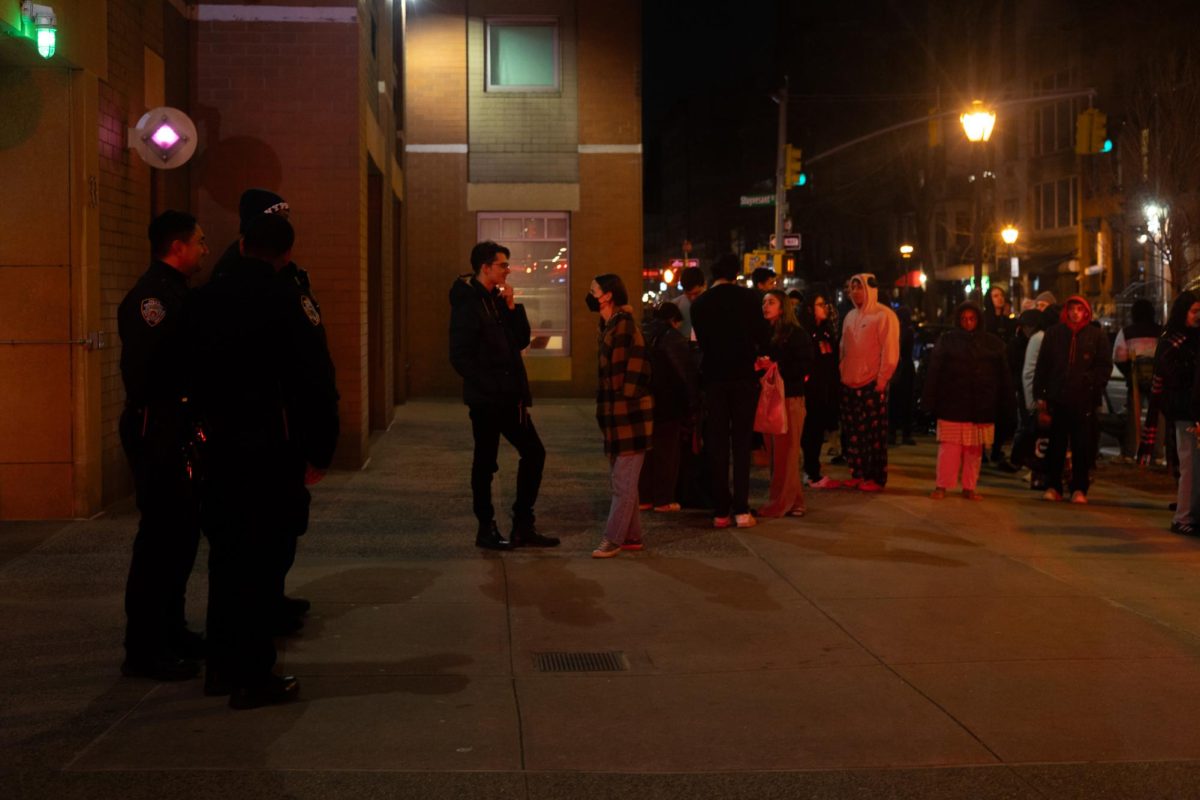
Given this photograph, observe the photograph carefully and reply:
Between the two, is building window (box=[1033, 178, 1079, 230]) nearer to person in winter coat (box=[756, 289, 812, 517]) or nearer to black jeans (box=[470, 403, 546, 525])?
person in winter coat (box=[756, 289, 812, 517])

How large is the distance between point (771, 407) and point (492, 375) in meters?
2.52

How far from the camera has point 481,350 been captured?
344 inches

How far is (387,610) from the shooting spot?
737 centimetres

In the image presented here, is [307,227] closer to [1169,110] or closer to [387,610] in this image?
→ [387,610]

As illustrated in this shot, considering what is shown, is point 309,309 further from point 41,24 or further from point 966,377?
point 966,377

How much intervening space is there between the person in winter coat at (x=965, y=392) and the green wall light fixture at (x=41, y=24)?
7221mm

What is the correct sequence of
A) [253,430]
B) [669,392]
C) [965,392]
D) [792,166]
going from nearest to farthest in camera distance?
[253,430] → [669,392] → [965,392] → [792,166]

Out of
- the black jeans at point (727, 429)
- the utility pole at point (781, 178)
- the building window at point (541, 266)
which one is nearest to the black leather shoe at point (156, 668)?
the black jeans at point (727, 429)

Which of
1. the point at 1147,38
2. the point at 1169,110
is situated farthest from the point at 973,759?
the point at 1147,38

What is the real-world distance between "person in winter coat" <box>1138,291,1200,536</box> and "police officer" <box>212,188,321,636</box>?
21.5 feet

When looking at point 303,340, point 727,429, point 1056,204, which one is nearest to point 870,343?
point 727,429

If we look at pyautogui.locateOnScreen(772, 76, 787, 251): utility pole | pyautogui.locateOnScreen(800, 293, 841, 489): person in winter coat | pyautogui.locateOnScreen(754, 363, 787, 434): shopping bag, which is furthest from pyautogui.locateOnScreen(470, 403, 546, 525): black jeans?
pyautogui.locateOnScreen(772, 76, 787, 251): utility pole

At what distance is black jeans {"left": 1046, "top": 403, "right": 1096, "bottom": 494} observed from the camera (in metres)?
11.7

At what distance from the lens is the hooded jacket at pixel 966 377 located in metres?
11.6
